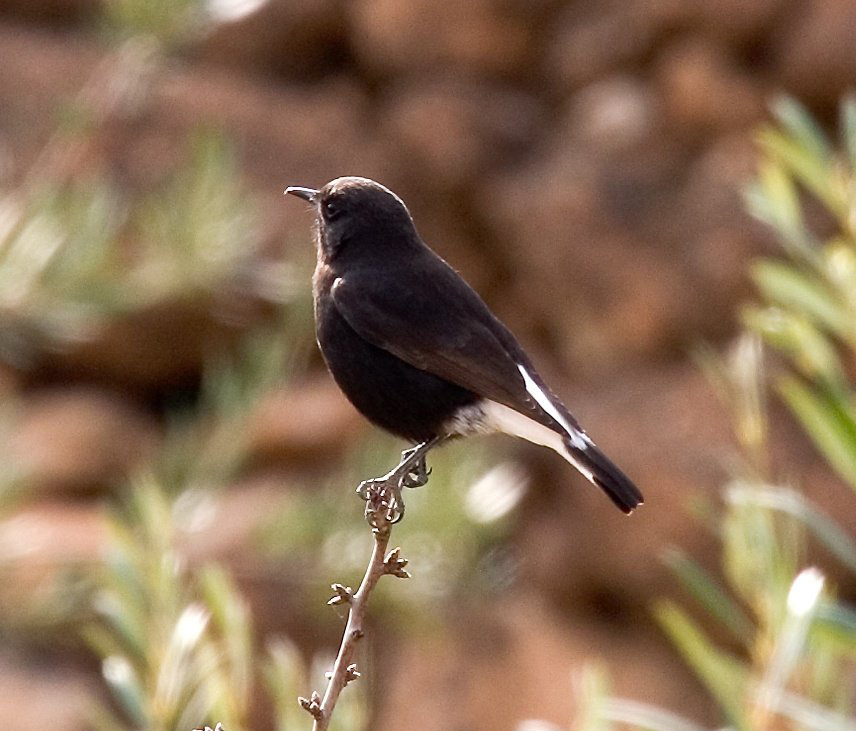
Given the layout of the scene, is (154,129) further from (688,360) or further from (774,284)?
(774,284)

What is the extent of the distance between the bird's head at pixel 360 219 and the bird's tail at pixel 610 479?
2.44ft

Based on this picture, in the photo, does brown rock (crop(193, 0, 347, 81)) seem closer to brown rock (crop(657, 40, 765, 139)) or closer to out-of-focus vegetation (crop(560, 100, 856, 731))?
brown rock (crop(657, 40, 765, 139))

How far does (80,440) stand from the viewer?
845cm

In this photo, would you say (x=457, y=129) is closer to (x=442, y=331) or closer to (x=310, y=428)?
(x=310, y=428)

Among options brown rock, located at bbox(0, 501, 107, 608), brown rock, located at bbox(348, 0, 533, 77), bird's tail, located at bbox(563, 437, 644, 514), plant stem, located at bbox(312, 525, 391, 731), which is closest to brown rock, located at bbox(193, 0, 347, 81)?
brown rock, located at bbox(348, 0, 533, 77)

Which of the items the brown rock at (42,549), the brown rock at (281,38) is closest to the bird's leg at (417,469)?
the brown rock at (42,549)

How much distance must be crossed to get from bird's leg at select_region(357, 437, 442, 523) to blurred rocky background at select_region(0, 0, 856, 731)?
336 cm

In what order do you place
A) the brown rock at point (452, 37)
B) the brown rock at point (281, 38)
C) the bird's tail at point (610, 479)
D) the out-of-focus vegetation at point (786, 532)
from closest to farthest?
the out-of-focus vegetation at point (786, 532), the bird's tail at point (610, 479), the brown rock at point (452, 37), the brown rock at point (281, 38)

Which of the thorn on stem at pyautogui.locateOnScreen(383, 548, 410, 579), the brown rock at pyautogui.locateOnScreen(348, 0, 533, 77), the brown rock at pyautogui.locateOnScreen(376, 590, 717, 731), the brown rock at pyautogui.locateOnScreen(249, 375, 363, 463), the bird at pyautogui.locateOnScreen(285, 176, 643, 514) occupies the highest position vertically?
the brown rock at pyautogui.locateOnScreen(348, 0, 533, 77)

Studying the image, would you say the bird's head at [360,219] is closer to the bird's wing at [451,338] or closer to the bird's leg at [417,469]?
the bird's wing at [451,338]

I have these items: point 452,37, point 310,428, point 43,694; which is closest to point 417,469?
point 43,694

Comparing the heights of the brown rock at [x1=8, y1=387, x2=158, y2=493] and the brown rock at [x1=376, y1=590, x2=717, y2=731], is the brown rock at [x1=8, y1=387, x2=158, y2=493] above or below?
above

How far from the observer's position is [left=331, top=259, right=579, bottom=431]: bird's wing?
3.14 metres

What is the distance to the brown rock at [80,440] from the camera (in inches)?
329
